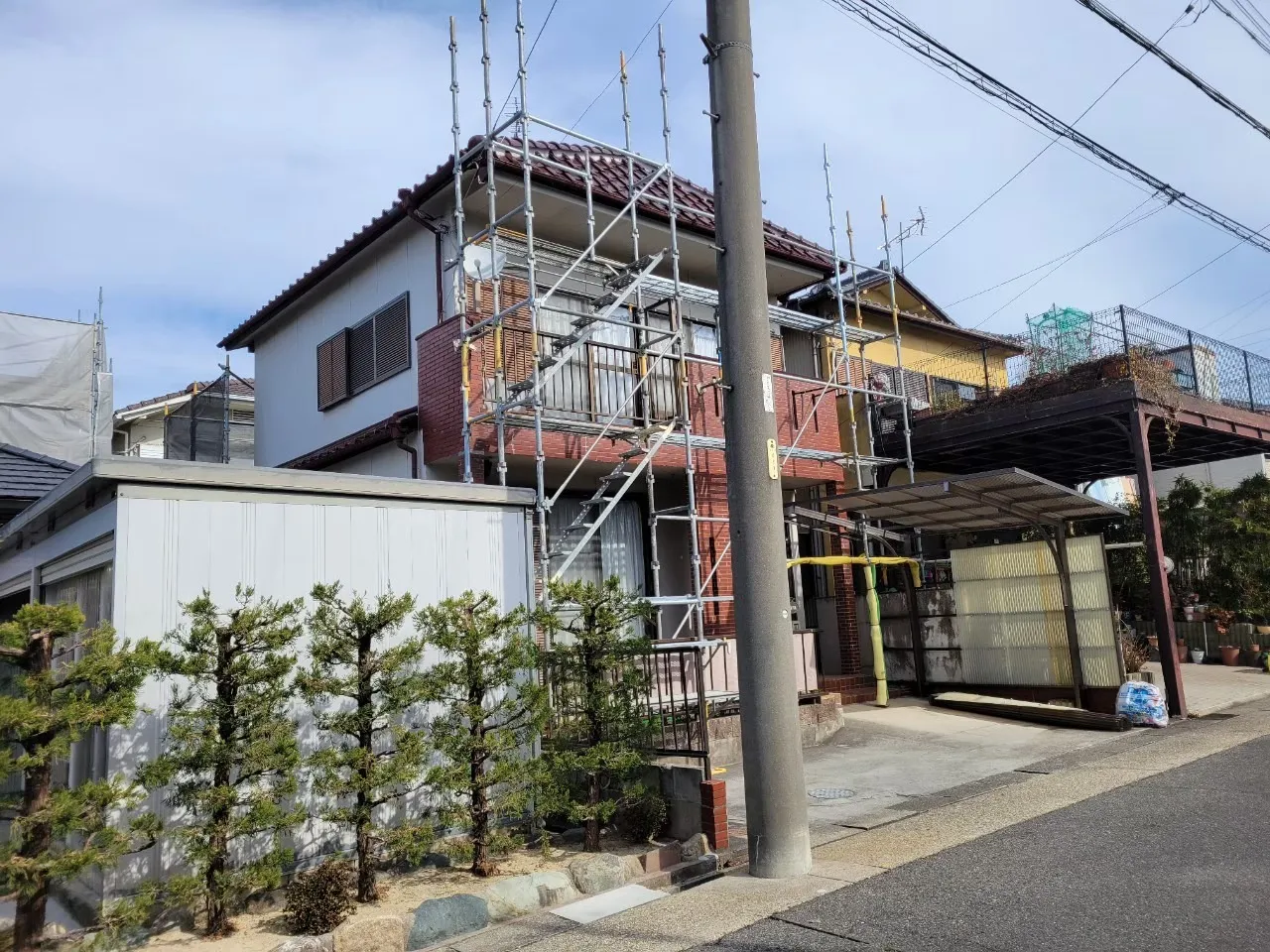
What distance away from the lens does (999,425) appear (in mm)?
14156

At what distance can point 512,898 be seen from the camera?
5562 mm

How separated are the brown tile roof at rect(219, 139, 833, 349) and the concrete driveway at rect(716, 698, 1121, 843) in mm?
7059

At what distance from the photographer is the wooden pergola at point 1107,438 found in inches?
470

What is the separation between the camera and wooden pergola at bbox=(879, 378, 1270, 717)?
11938mm

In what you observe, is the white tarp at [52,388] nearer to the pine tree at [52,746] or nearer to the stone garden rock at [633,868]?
the pine tree at [52,746]

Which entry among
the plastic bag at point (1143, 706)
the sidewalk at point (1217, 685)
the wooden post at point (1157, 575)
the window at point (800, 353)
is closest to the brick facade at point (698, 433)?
the window at point (800, 353)

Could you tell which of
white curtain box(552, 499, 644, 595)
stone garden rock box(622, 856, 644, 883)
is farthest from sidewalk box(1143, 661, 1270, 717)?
stone garden rock box(622, 856, 644, 883)

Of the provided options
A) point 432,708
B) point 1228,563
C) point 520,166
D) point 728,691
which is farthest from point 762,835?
point 1228,563

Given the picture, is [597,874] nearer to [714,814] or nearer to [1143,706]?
[714,814]

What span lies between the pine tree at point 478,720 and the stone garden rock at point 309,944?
1090 millimetres

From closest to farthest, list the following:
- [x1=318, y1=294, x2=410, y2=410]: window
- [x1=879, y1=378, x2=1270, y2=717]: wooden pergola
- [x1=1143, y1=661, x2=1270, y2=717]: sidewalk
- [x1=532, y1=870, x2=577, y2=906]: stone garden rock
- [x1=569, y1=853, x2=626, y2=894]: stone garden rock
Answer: [x1=532, y1=870, x2=577, y2=906]: stone garden rock → [x1=569, y1=853, x2=626, y2=894]: stone garden rock → [x1=879, y1=378, x2=1270, y2=717]: wooden pergola → [x1=1143, y1=661, x2=1270, y2=717]: sidewalk → [x1=318, y1=294, x2=410, y2=410]: window

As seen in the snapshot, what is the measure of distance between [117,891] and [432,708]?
222cm

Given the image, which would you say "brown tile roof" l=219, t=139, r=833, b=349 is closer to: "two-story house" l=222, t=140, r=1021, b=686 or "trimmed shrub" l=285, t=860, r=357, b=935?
"two-story house" l=222, t=140, r=1021, b=686

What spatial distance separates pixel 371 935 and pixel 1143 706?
30.5ft
